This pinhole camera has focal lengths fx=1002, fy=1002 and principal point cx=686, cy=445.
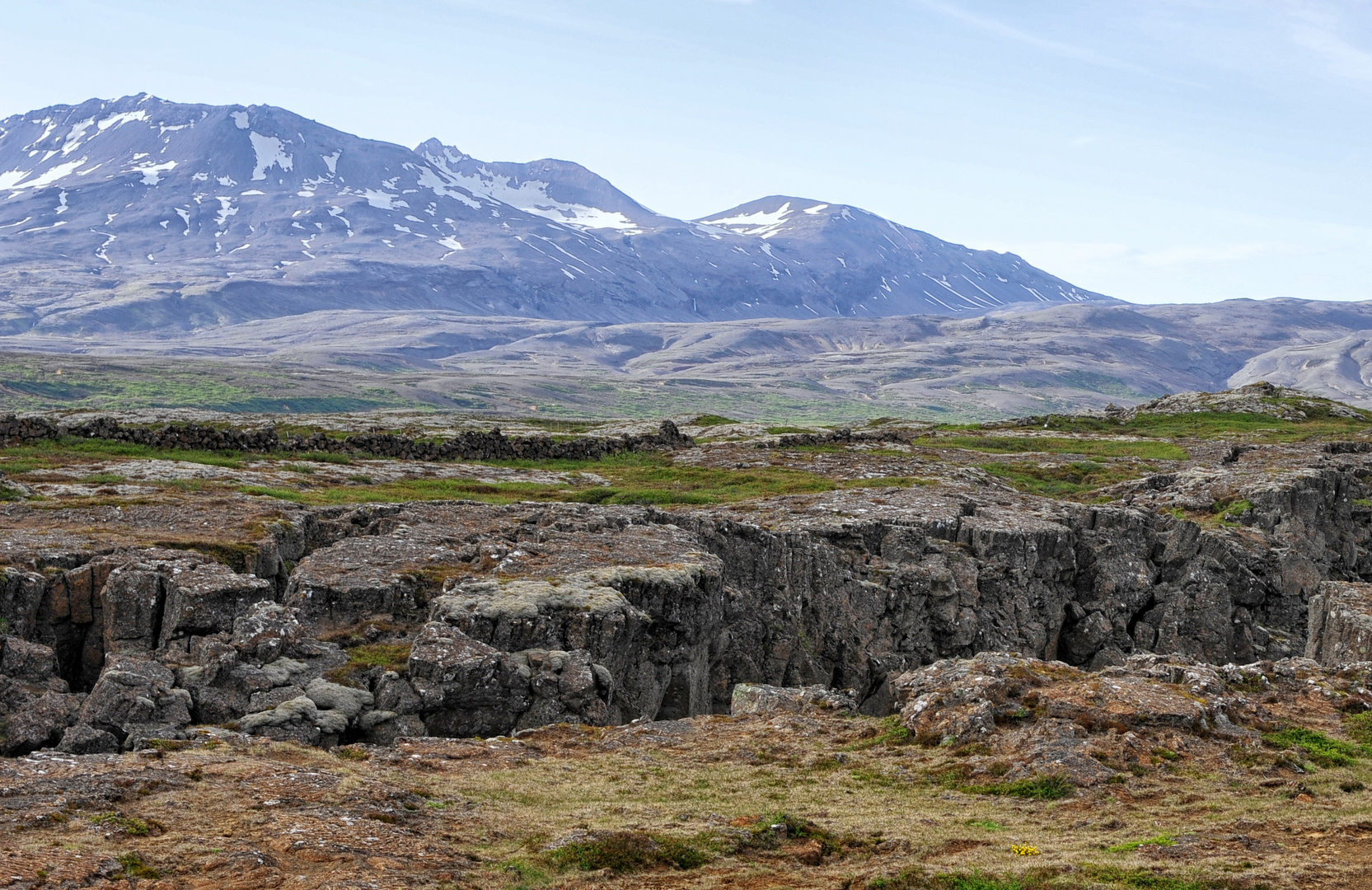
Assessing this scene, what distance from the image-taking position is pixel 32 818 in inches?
549

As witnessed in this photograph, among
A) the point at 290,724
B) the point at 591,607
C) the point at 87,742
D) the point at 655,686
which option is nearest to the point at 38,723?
the point at 87,742

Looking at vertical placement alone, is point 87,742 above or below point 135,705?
below

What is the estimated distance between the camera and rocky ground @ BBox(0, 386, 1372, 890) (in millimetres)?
14523

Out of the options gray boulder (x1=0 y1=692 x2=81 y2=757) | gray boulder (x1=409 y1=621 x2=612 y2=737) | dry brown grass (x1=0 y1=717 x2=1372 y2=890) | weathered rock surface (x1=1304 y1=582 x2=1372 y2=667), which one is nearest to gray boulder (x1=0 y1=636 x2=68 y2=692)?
A: gray boulder (x1=0 y1=692 x2=81 y2=757)

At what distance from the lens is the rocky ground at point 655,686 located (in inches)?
572

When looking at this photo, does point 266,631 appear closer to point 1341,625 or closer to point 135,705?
point 135,705

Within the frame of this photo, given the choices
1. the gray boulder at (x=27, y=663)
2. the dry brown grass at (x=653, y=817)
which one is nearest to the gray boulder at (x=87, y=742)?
the dry brown grass at (x=653, y=817)

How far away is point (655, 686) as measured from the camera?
90.7 ft

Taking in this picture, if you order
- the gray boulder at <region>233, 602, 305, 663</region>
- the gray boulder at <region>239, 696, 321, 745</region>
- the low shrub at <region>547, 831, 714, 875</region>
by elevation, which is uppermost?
the gray boulder at <region>233, 602, 305, 663</region>

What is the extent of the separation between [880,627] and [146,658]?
79.9 ft

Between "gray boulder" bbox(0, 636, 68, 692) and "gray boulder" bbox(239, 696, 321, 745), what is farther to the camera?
"gray boulder" bbox(0, 636, 68, 692)

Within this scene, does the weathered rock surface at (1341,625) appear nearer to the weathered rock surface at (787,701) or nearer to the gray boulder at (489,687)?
the weathered rock surface at (787,701)

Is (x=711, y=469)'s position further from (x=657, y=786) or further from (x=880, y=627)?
(x=657, y=786)

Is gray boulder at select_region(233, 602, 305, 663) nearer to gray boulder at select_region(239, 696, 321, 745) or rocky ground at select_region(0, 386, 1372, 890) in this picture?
rocky ground at select_region(0, 386, 1372, 890)
